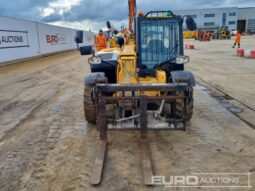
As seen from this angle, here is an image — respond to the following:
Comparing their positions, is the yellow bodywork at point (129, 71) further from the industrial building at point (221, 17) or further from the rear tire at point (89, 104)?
the industrial building at point (221, 17)

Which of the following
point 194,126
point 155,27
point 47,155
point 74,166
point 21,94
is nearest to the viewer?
point 74,166

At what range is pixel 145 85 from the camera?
4688mm

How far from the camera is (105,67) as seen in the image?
6457 mm

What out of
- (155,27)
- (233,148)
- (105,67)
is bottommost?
(233,148)

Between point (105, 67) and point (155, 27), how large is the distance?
1455mm

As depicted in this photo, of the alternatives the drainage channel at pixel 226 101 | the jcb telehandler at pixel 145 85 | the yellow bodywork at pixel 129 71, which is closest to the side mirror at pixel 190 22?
the jcb telehandler at pixel 145 85

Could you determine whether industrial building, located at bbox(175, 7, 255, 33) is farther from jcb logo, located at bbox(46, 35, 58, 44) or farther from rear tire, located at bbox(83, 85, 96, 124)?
rear tire, located at bbox(83, 85, 96, 124)

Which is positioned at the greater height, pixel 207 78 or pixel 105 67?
pixel 105 67

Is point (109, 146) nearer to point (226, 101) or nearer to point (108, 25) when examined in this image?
point (226, 101)

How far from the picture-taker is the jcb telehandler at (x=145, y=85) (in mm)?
4703

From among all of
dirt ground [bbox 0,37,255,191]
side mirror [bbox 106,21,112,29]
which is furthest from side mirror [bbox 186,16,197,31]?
side mirror [bbox 106,21,112,29]

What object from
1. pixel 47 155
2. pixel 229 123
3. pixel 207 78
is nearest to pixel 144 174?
pixel 47 155

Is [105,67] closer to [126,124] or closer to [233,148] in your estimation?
[126,124]

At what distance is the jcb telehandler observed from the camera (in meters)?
4.70
